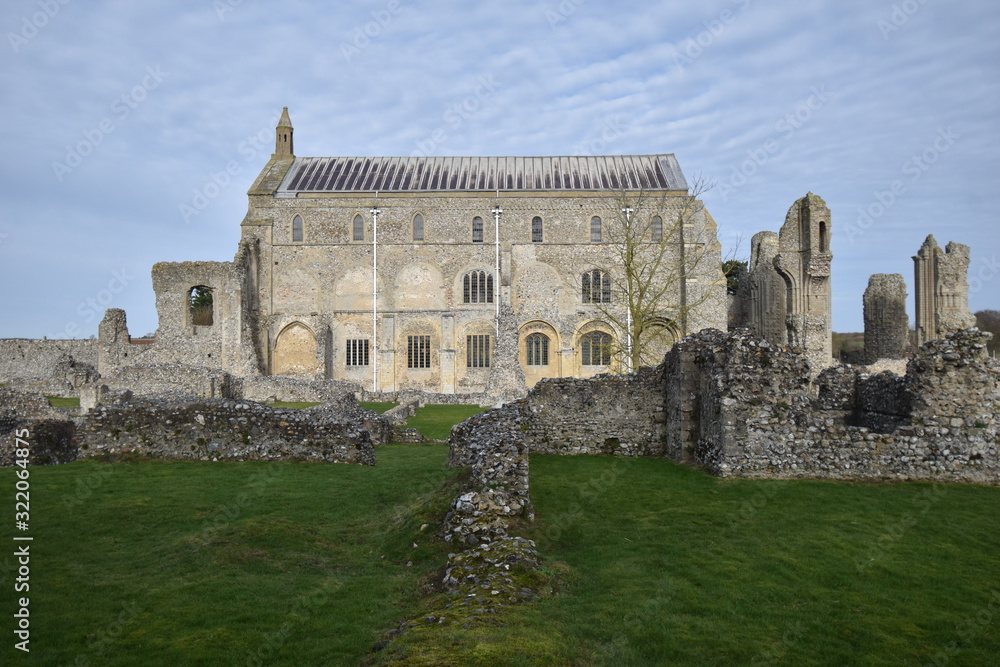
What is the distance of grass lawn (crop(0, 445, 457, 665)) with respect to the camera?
5410 mm

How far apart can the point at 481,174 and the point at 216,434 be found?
132 ft

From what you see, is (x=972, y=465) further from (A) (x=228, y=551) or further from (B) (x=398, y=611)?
(A) (x=228, y=551)

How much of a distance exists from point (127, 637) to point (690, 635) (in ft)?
15.9

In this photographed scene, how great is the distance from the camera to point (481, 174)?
5147cm

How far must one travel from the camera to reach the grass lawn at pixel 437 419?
898 inches

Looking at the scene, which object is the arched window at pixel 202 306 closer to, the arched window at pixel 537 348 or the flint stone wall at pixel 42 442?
the arched window at pixel 537 348

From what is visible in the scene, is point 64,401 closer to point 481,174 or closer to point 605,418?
point 605,418

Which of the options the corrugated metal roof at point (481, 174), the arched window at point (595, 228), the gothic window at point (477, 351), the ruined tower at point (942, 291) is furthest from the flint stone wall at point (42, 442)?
the ruined tower at point (942, 291)

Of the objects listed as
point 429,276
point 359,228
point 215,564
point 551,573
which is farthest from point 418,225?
point 551,573

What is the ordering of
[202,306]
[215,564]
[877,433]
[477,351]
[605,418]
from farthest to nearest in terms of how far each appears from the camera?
[202,306], [477,351], [605,418], [877,433], [215,564]

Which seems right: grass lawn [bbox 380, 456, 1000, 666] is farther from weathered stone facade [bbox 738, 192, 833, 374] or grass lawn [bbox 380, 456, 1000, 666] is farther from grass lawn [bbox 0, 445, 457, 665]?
weathered stone facade [bbox 738, 192, 833, 374]

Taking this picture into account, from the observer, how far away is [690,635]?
18.5 ft

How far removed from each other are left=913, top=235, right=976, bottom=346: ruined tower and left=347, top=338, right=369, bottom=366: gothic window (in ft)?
119

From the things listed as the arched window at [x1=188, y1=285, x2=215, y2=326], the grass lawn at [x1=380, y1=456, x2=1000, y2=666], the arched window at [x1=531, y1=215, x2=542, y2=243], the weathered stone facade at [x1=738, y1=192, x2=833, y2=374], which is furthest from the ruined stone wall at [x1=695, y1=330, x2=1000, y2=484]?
the arched window at [x1=188, y1=285, x2=215, y2=326]
